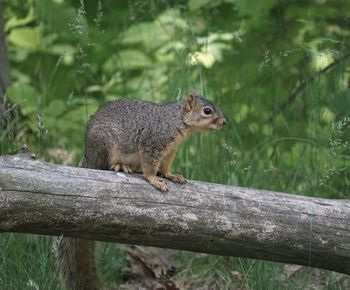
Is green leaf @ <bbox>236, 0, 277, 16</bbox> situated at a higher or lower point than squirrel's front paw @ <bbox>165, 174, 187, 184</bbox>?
higher

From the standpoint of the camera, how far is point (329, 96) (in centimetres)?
414

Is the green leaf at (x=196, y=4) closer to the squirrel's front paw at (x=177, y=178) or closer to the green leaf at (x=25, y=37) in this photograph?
the green leaf at (x=25, y=37)

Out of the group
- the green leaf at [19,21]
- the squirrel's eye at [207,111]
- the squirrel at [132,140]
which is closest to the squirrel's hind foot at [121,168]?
the squirrel at [132,140]

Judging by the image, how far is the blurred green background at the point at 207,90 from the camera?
12.0ft

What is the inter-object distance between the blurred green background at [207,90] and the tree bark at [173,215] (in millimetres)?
410

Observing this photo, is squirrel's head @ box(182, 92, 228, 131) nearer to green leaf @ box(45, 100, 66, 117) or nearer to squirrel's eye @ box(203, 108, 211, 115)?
squirrel's eye @ box(203, 108, 211, 115)

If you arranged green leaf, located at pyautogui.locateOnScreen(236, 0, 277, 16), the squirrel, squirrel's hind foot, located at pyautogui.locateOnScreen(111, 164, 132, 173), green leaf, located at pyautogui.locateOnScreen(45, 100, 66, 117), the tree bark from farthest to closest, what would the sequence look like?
green leaf, located at pyautogui.locateOnScreen(236, 0, 277, 16) < green leaf, located at pyautogui.locateOnScreen(45, 100, 66, 117) < squirrel's hind foot, located at pyautogui.locateOnScreen(111, 164, 132, 173) < the squirrel < the tree bark

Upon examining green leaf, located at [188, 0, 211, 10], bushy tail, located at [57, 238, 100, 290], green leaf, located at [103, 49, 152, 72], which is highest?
green leaf, located at [188, 0, 211, 10]

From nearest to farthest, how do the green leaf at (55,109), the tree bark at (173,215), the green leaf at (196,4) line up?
the tree bark at (173,215), the green leaf at (55,109), the green leaf at (196,4)

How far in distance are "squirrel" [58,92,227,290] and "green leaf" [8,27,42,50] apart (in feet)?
6.52

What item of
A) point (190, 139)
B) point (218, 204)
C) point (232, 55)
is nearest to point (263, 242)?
point (218, 204)

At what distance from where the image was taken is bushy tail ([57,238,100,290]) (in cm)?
321

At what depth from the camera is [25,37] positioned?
5.38 metres

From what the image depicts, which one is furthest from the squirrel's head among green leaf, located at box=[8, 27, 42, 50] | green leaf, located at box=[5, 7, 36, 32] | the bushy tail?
green leaf, located at box=[8, 27, 42, 50]
